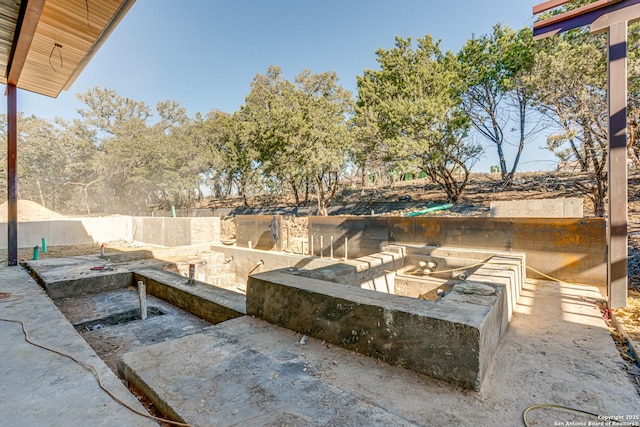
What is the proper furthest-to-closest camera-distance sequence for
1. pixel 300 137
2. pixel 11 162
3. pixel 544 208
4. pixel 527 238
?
pixel 300 137 < pixel 544 208 < pixel 11 162 < pixel 527 238

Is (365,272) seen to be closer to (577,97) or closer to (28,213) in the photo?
(577,97)

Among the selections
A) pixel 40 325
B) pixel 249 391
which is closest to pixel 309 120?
pixel 40 325

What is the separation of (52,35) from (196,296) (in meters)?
4.12

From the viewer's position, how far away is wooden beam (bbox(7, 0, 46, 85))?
306 centimetres

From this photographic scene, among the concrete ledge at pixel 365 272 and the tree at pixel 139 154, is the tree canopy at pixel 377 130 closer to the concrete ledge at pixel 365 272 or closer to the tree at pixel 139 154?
the tree at pixel 139 154

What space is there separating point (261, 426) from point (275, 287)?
133 centimetres

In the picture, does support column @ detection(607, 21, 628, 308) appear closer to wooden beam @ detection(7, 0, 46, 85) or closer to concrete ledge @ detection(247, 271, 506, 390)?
concrete ledge @ detection(247, 271, 506, 390)

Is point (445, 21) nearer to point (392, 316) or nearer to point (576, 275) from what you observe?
point (576, 275)

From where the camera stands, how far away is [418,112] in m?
10.2

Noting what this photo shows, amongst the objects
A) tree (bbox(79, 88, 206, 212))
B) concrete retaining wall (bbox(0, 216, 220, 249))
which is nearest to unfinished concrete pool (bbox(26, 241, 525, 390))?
concrete retaining wall (bbox(0, 216, 220, 249))

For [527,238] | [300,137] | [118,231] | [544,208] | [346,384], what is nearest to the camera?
[346,384]

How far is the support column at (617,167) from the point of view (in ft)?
11.0

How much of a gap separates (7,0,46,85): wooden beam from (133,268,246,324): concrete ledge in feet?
12.0

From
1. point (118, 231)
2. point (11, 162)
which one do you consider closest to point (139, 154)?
point (118, 231)
